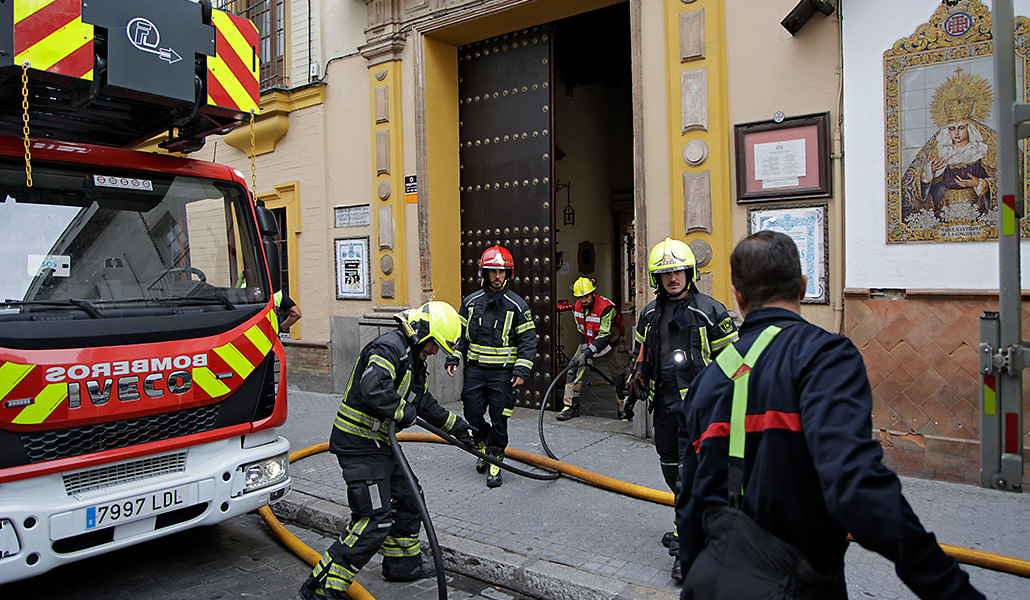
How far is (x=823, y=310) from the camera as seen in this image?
5746 millimetres

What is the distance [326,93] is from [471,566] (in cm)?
752

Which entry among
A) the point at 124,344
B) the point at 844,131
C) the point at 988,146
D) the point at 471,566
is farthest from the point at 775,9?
the point at 124,344

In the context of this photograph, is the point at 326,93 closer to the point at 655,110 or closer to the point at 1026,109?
the point at 655,110

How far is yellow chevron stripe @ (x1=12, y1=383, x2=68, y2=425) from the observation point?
3.48 metres

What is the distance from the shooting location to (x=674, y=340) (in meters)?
4.14

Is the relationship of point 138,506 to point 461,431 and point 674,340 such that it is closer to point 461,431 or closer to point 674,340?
point 461,431

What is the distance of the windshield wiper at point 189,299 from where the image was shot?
4.10m

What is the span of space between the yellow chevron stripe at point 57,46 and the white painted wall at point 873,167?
5.25 metres

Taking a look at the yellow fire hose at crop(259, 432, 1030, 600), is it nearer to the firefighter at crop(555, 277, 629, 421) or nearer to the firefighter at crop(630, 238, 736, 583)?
the firefighter at crop(630, 238, 736, 583)

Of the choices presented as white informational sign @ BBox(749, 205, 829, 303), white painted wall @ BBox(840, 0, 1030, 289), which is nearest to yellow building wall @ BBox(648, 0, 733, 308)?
white informational sign @ BBox(749, 205, 829, 303)

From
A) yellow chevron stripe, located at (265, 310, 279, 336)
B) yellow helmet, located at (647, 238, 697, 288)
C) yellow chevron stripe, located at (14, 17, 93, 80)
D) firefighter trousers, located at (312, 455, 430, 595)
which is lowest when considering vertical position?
firefighter trousers, located at (312, 455, 430, 595)

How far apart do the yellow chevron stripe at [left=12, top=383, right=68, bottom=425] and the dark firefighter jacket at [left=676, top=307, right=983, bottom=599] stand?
3.21 meters

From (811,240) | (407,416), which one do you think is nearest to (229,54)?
(407,416)

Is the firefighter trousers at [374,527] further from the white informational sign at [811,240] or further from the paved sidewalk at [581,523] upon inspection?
the white informational sign at [811,240]
